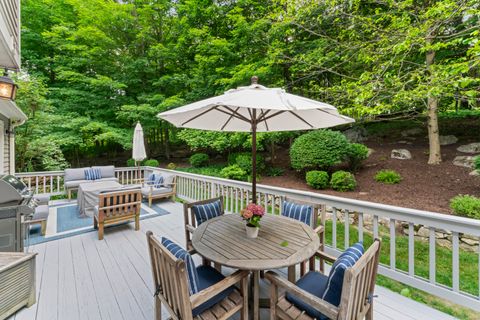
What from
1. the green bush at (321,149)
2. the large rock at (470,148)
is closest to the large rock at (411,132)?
the large rock at (470,148)

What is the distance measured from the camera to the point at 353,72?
22.4 feet

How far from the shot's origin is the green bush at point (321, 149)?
228 inches

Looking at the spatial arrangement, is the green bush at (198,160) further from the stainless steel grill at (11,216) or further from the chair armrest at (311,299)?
the chair armrest at (311,299)

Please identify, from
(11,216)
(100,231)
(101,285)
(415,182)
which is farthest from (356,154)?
(11,216)

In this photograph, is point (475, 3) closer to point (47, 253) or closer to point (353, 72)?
point (353, 72)

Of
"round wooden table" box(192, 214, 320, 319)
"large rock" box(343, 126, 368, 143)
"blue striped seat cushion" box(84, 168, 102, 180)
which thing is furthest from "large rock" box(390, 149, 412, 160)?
"blue striped seat cushion" box(84, 168, 102, 180)

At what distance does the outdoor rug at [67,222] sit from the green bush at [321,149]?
13.6ft

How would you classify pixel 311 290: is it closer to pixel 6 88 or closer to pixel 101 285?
pixel 101 285

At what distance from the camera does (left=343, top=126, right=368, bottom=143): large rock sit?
8717 mm

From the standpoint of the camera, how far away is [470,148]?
6.26 m

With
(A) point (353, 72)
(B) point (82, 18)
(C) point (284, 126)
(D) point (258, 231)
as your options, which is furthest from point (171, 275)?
(B) point (82, 18)

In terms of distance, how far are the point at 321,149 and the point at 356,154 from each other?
1099 mm

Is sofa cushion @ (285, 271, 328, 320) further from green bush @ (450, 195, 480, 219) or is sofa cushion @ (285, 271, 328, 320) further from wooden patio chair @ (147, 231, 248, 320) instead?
green bush @ (450, 195, 480, 219)

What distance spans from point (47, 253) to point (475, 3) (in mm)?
8143
